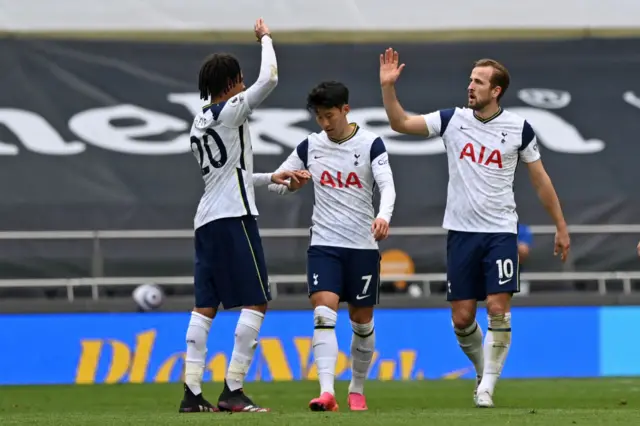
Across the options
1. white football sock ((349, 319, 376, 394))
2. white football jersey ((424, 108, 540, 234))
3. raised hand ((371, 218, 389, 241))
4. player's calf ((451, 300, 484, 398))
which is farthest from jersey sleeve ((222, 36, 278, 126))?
player's calf ((451, 300, 484, 398))

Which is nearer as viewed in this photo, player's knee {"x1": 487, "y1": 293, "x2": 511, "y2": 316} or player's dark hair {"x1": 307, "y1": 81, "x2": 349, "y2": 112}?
player's dark hair {"x1": 307, "y1": 81, "x2": 349, "y2": 112}

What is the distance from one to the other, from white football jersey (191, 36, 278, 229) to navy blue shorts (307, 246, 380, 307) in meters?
0.64

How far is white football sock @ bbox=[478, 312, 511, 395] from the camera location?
9695 mm

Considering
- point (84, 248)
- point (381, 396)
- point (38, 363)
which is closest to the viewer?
point (381, 396)

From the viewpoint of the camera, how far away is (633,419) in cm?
807

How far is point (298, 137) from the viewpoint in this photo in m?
16.7

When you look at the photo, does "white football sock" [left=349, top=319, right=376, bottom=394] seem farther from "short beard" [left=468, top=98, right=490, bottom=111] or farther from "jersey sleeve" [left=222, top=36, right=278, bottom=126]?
"jersey sleeve" [left=222, top=36, right=278, bottom=126]

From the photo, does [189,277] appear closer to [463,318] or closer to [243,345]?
[463,318]

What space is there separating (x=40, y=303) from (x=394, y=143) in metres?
4.18

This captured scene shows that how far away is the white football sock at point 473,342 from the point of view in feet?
33.2

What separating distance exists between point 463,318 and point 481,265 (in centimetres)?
37

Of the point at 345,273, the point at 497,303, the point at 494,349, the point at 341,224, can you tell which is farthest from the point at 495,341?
the point at 341,224

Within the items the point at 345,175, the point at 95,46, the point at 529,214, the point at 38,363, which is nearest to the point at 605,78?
the point at 529,214

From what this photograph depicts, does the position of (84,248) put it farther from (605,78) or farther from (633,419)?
(633,419)
